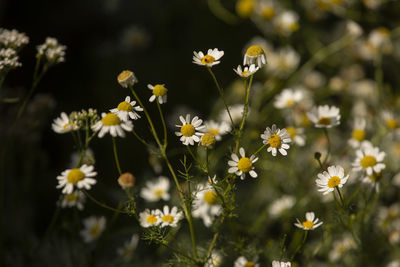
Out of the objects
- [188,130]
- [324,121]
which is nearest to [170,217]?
[188,130]

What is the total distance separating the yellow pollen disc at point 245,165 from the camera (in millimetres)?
999

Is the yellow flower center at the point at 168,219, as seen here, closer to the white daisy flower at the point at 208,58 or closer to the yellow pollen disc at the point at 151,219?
the yellow pollen disc at the point at 151,219

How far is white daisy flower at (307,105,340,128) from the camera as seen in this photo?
1.33 metres

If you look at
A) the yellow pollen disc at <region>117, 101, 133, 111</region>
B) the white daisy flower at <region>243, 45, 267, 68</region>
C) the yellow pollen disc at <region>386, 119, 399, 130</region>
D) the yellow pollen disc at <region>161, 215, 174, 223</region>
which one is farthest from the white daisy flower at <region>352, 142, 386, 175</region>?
the yellow pollen disc at <region>117, 101, 133, 111</region>

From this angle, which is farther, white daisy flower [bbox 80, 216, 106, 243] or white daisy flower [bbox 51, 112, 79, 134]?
white daisy flower [bbox 80, 216, 106, 243]

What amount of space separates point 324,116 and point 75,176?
794mm

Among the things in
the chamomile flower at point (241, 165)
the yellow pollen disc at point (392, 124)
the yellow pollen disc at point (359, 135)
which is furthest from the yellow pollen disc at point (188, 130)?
the yellow pollen disc at point (392, 124)

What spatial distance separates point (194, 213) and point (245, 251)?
278 millimetres

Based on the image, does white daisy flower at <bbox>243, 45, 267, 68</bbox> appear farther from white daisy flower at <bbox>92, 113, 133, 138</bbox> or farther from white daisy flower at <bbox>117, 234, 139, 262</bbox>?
white daisy flower at <bbox>117, 234, 139, 262</bbox>

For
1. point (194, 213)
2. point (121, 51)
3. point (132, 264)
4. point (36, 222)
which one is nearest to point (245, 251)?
point (194, 213)

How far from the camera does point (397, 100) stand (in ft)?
6.55

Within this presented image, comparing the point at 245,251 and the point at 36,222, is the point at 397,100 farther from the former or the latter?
the point at 36,222

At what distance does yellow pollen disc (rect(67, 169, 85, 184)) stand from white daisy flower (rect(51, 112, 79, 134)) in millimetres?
108

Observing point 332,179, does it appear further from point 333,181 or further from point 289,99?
point 289,99
